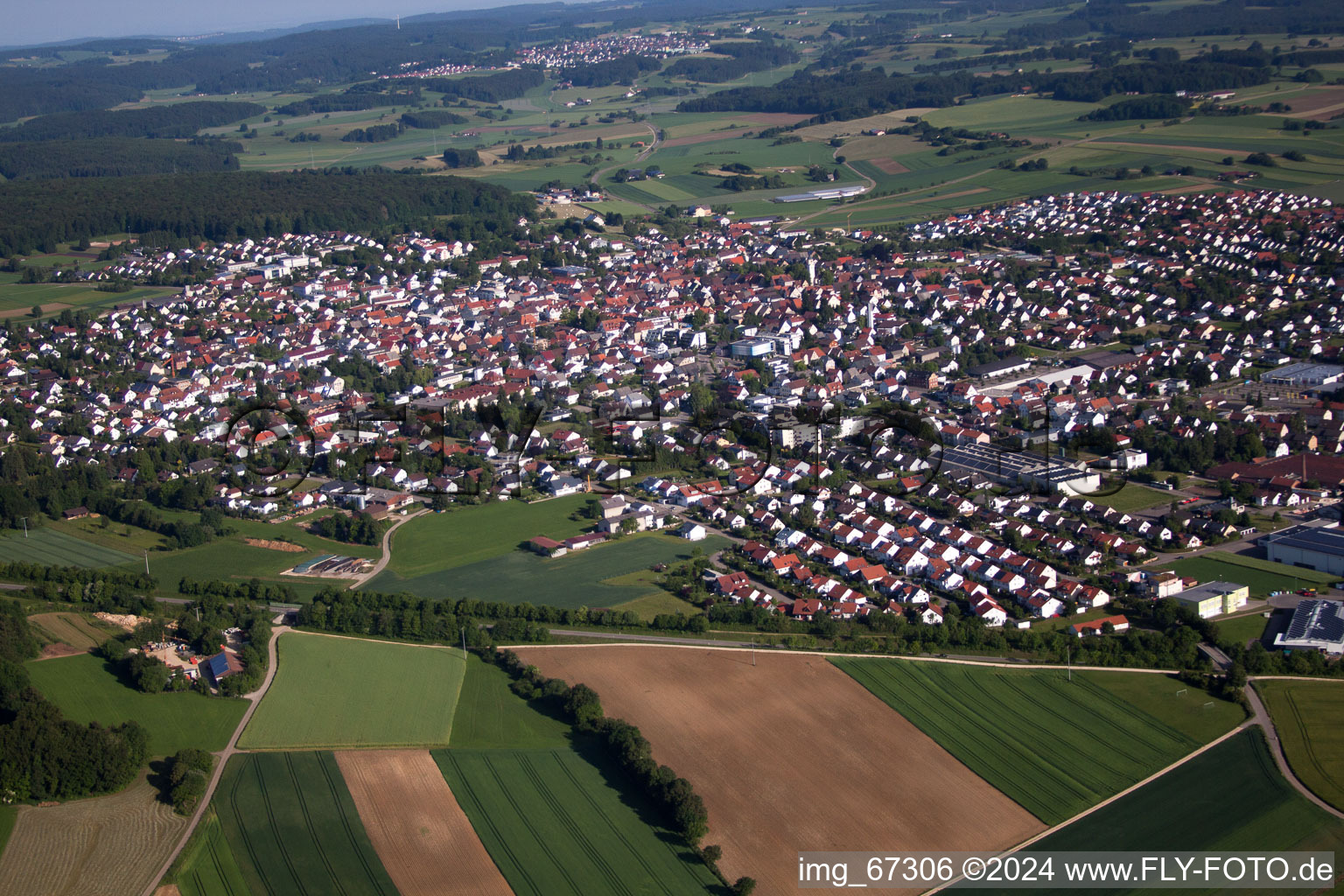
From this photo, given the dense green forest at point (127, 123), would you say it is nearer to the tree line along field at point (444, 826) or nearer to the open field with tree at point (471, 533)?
the open field with tree at point (471, 533)

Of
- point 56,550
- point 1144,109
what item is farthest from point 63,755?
point 1144,109

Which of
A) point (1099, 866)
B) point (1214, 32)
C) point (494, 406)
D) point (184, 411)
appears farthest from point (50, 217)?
point (1214, 32)

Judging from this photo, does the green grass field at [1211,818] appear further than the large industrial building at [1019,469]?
No

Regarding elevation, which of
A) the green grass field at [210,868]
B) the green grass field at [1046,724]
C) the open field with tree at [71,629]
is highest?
the open field with tree at [71,629]

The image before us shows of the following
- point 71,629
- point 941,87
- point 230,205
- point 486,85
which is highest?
point 486,85

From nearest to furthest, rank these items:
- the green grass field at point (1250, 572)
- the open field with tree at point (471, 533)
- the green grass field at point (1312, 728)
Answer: the green grass field at point (1312, 728), the green grass field at point (1250, 572), the open field with tree at point (471, 533)

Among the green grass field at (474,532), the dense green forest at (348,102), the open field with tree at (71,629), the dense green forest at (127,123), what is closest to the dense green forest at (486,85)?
the dense green forest at (348,102)

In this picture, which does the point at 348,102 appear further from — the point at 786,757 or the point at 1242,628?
the point at 786,757

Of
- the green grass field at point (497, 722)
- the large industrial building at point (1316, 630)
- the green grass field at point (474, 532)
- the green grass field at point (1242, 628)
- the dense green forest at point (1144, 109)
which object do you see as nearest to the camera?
the green grass field at point (497, 722)
